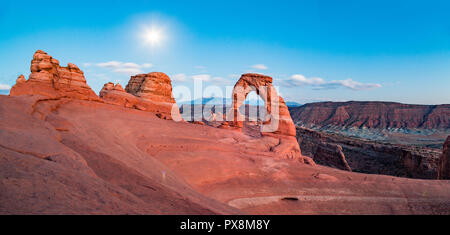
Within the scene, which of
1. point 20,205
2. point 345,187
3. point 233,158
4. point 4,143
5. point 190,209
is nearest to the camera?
point 20,205

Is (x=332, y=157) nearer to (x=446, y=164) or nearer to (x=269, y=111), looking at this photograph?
(x=269, y=111)

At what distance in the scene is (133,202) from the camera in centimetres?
266

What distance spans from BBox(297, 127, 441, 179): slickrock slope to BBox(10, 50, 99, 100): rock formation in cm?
1910

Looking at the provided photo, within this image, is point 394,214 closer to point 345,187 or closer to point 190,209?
point 345,187

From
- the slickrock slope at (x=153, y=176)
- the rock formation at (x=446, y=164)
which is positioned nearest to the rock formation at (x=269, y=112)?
the slickrock slope at (x=153, y=176)

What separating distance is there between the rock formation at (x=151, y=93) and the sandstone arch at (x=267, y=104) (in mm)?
5041

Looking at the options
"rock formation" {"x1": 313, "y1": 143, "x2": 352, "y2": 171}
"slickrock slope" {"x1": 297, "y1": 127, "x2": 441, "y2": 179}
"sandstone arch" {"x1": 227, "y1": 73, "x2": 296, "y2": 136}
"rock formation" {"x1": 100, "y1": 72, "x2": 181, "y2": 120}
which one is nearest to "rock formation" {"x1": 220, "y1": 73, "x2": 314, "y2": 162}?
"sandstone arch" {"x1": 227, "y1": 73, "x2": 296, "y2": 136}

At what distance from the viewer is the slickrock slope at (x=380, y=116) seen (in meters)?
72.1

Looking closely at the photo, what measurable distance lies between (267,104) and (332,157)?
7865 millimetres

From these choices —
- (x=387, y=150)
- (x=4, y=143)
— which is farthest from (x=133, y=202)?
(x=387, y=150)

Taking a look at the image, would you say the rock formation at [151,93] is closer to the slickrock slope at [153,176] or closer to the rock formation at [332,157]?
the slickrock slope at [153,176]

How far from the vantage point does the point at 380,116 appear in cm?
7725

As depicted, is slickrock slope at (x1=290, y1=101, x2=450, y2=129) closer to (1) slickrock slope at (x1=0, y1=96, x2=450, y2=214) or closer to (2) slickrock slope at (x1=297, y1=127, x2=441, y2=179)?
(2) slickrock slope at (x1=297, y1=127, x2=441, y2=179)

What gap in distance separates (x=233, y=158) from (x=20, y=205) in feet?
23.7
